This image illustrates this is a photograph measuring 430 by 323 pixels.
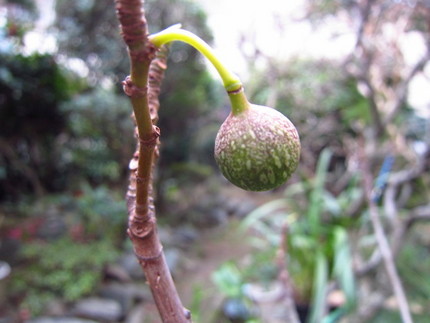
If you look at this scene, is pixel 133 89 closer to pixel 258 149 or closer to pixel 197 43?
pixel 197 43

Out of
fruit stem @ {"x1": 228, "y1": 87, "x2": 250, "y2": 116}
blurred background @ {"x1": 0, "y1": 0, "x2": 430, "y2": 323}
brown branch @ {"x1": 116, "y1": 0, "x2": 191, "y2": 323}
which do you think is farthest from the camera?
blurred background @ {"x1": 0, "y1": 0, "x2": 430, "y2": 323}

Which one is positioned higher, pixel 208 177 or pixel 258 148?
pixel 208 177

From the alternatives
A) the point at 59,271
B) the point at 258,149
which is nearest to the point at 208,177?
the point at 59,271

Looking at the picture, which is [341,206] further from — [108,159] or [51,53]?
[51,53]

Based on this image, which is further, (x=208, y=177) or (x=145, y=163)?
(x=208, y=177)

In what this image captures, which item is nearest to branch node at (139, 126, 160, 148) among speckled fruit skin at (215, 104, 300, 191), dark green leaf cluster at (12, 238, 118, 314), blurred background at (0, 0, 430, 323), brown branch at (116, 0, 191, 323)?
brown branch at (116, 0, 191, 323)

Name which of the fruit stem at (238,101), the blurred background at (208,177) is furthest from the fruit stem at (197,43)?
the blurred background at (208,177)

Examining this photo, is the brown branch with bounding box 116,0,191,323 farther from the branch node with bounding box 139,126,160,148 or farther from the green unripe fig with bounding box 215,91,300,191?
the green unripe fig with bounding box 215,91,300,191

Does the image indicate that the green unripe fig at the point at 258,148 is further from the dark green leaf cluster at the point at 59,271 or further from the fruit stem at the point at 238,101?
the dark green leaf cluster at the point at 59,271
